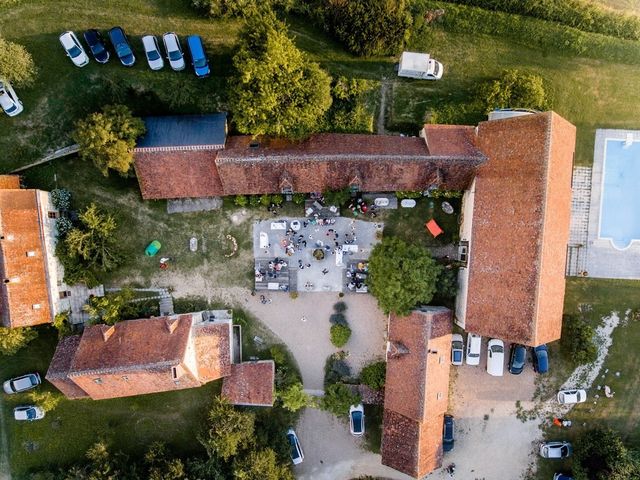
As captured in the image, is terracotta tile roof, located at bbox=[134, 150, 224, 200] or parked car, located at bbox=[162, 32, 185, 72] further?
parked car, located at bbox=[162, 32, 185, 72]

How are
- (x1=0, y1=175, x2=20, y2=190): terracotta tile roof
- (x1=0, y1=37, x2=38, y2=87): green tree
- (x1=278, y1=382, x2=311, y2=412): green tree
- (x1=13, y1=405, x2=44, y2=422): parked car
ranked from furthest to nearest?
1. (x1=13, y1=405, x2=44, y2=422): parked car
2. (x1=278, y1=382, x2=311, y2=412): green tree
3. (x1=0, y1=175, x2=20, y2=190): terracotta tile roof
4. (x1=0, y1=37, x2=38, y2=87): green tree

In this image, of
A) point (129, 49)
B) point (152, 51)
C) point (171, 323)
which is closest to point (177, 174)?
point (152, 51)

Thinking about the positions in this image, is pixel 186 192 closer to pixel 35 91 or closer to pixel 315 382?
pixel 35 91

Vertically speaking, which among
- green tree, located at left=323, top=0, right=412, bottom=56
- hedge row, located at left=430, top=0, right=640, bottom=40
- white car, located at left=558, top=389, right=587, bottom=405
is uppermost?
hedge row, located at left=430, top=0, right=640, bottom=40

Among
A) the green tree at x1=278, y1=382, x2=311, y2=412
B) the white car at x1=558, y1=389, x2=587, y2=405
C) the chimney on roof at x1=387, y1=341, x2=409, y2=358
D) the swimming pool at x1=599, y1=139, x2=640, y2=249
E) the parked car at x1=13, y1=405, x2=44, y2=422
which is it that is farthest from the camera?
the white car at x1=558, y1=389, x2=587, y2=405

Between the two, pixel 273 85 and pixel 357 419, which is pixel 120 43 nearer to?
pixel 273 85

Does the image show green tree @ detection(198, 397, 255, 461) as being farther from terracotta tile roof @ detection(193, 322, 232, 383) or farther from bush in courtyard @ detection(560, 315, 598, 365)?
bush in courtyard @ detection(560, 315, 598, 365)

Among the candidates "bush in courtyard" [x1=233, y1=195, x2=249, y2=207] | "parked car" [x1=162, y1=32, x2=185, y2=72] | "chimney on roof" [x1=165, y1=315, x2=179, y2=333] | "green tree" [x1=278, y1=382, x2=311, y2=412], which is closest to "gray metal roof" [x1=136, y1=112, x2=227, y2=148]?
"parked car" [x1=162, y1=32, x2=185, y2=72]
